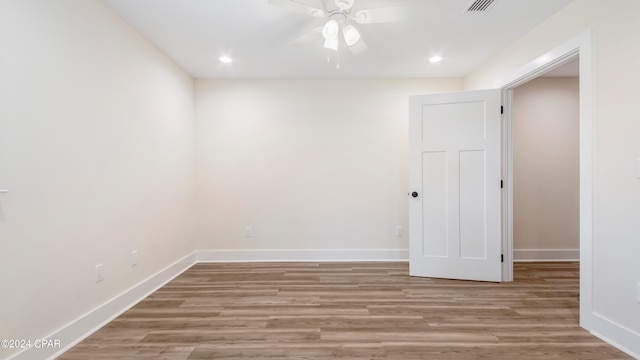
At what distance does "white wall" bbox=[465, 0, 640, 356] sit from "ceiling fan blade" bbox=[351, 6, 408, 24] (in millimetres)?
1354

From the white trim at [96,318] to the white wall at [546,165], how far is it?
4.48 m

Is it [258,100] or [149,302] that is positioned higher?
[258,100]

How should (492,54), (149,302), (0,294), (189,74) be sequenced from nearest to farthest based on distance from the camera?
1. (0,294)
2. (149,302)
3. (492,54)
4. (189,74)

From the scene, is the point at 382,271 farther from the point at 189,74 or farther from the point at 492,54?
the point at 189,74

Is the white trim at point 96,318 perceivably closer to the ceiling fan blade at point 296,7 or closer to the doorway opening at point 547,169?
the ceiling fan blade at point 296,7

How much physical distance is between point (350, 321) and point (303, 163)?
2.13 m

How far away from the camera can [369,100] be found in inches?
143

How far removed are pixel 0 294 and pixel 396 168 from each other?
11.9ft

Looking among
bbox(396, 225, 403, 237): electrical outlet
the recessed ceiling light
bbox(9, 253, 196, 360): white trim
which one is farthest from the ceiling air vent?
bbox(9, 253, 196, 360): white trim

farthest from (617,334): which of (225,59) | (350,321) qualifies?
(225,59)

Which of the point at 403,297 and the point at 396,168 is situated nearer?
the point at 403,297

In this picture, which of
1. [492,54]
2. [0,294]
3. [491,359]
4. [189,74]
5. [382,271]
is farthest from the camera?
[189,74]

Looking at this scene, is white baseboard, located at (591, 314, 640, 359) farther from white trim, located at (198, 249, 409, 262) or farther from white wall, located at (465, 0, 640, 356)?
white trim, located at (198, 249, 409, 262)

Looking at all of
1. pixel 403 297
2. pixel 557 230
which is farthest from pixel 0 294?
pixel 557 230
